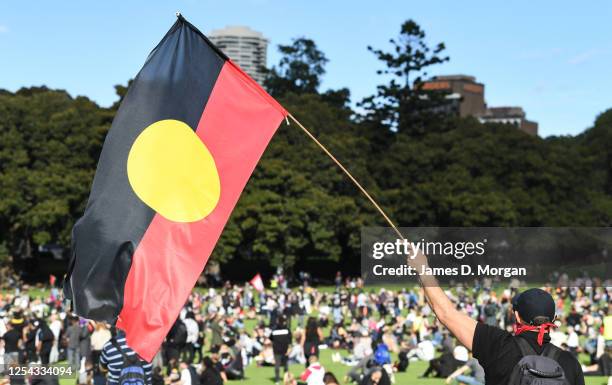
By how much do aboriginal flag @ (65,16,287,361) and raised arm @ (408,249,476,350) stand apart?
115 inches

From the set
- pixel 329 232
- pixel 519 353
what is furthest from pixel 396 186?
pixel 519 353

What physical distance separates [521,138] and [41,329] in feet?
146

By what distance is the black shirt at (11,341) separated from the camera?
17.3 metres

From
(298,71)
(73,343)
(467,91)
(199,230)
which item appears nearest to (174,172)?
(199,230)

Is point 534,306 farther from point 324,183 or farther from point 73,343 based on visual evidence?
point 324,183

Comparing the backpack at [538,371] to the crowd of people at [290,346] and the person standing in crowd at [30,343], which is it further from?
the person standing in crowd at [30,343]

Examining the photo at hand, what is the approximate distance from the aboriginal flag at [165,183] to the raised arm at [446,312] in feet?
9.60

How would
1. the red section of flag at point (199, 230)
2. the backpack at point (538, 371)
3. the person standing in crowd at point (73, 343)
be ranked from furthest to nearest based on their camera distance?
the person standing in crowd at point (73, 343) → the red section of flag at point (199, 230) → the backpack at point (538, 371)

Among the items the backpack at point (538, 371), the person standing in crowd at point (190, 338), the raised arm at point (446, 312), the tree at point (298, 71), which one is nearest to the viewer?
the backpack at point (538, 371)

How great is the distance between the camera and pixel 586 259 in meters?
14.1

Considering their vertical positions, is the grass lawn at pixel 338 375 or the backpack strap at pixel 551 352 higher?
the backpack strap at pixel 551 352

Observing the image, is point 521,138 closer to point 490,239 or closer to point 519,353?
point 490,239

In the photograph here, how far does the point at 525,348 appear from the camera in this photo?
→ 347 centimetres

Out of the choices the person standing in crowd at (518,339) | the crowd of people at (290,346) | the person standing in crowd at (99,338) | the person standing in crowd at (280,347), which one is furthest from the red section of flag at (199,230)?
the person standing in crowd at (99,338)
